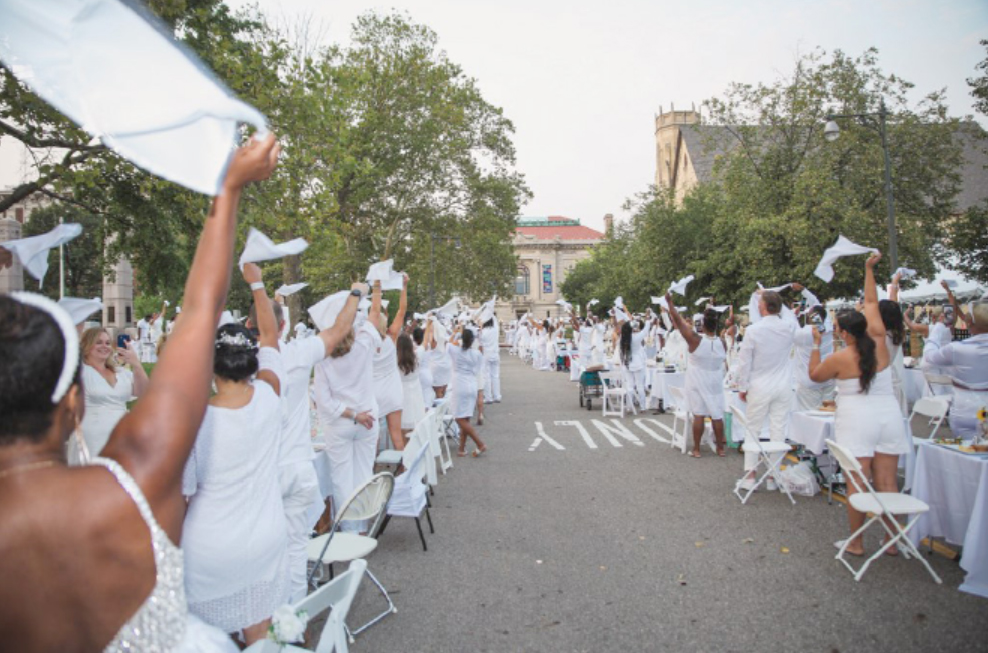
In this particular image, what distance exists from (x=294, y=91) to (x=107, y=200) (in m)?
4.27

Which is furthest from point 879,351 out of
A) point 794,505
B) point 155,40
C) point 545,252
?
point 545,252

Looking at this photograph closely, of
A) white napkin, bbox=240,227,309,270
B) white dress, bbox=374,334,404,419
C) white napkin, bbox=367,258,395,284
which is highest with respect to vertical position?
white napkin, bbox=367,258,395,284

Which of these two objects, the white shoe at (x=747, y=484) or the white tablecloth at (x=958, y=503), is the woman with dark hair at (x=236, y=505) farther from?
the white shoe at (x=747, y=484)

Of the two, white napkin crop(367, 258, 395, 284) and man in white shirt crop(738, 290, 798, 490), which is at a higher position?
white napkin crop(367, 258, 395, 284)

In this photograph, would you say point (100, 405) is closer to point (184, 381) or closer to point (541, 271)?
point (184, 381)

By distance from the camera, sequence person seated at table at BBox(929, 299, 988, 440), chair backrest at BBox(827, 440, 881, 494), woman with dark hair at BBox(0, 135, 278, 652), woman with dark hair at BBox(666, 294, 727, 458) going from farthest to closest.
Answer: woman with dark hair at BBox(666, 294, 727, 458)
person seated at table at BBox(929, 299, 988, 440)
chair backrest at BBox(827, 440, 881, 494)
woman with dark hair at BBox(0, 135, 278, 652)

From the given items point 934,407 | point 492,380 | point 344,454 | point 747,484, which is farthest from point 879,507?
point 492,380

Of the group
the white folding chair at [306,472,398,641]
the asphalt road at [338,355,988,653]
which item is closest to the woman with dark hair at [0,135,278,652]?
the white folding chair at [306,472,398,641]

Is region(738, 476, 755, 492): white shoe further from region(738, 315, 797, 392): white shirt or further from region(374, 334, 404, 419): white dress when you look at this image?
region(374, 334, 404, 419): white dress

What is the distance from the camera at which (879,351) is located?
5.28 metres

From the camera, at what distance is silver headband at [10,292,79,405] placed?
1204 millimetres

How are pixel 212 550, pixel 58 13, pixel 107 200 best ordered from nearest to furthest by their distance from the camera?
pixel 58 13 < pixel 212 550 < pixel 107 200

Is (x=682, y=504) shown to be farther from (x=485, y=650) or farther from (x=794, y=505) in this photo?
(x=485, y=650)

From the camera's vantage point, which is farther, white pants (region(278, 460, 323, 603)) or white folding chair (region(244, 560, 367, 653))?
white pants (region(278, 460, 323, 603))
